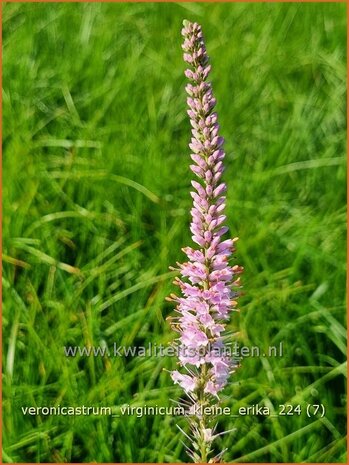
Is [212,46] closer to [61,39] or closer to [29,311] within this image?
[61,39]

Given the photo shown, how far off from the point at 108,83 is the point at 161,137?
1.54ft

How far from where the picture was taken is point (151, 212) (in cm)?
307

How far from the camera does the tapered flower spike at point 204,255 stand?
5.08 ft

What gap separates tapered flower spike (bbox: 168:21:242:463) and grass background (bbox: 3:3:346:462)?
0.71 metres

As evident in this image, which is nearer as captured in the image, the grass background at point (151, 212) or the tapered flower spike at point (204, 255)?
the tapered flower spike at point (204, 255)

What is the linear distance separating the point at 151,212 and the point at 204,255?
147 cm

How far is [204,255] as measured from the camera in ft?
5.31

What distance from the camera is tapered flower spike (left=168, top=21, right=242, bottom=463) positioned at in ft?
5.08

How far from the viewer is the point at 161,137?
3.35m

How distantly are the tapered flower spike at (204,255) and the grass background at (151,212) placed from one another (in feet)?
2.34

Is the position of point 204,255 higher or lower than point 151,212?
lower

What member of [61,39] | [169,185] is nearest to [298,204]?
[169,185]

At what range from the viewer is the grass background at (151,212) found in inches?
96.1

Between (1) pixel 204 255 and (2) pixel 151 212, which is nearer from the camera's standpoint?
(1) pixel 204 255
